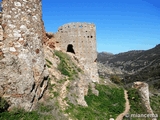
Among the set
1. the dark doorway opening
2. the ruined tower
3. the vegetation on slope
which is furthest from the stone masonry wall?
the dark doorway opening

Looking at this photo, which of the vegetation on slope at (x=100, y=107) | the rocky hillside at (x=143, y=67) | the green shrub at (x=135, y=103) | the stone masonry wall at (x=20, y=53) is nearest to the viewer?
the stone masonry wall at (x=20, y=53)

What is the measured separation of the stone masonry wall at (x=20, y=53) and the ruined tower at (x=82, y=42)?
15.5 m

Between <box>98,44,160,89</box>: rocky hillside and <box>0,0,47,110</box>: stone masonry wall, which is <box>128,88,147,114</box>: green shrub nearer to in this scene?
<box>0,0,47,110</box>: stone masonry wall

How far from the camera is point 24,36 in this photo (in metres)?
8.59

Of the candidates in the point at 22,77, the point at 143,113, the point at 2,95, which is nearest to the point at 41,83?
the point at 22,77

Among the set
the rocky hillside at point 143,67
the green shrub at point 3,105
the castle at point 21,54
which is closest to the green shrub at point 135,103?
the castle at point 21,54

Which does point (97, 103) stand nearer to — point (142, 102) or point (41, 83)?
point (142, 102)

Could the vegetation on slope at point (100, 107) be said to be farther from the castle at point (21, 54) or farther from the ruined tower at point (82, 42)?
the ruined tower at point (82, 42)

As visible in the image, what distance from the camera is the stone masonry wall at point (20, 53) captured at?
8023 mm

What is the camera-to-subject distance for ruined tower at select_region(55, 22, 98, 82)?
24.8 m

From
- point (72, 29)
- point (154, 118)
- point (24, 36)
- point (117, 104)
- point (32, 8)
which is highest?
point (72, 29)

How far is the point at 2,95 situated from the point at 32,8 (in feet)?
14.1

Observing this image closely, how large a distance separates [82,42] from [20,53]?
1679 cm

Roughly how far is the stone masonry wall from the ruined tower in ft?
50.9
